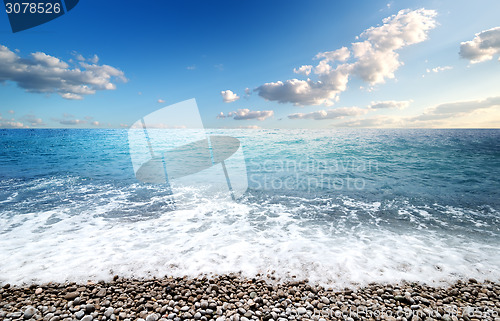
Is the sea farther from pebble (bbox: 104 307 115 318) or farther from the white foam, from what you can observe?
pebble (bbox: 104 307 115 318)

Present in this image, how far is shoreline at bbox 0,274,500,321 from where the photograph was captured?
11.0 ft

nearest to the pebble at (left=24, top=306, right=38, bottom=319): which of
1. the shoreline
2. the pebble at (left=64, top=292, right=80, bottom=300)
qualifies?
the shoreline

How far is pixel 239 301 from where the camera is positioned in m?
3.71

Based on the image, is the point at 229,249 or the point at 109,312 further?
the point at 229,249

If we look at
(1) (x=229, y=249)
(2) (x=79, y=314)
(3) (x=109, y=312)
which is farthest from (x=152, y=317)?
(1) (x=229, y=249)

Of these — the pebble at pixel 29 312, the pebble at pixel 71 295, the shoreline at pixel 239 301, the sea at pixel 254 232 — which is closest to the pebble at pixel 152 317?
the shoreline at pixel 239 301

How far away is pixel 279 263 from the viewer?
199 inches

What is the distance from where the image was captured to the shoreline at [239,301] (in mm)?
3351

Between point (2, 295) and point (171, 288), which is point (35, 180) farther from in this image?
point (171, 288)

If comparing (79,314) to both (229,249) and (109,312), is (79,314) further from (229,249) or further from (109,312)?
(229,249)

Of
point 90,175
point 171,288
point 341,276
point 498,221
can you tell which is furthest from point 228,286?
point 90,175

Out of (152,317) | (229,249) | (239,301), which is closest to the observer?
(152,317)

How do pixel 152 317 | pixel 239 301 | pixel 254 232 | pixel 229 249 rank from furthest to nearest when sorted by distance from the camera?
pixel 254 232 → pixel 229 249 → pixel 239 301 → pixel 152 317

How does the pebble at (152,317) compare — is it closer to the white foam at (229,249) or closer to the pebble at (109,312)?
the pebble at (109,312)
